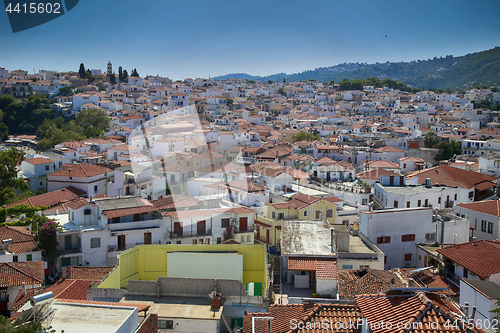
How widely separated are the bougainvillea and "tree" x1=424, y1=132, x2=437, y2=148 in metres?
31.9

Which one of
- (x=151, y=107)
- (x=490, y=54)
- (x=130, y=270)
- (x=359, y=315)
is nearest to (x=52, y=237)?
(x=130, y=270)

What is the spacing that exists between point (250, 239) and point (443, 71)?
142 metres

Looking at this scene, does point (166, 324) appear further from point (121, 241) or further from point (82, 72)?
point (82, 72)

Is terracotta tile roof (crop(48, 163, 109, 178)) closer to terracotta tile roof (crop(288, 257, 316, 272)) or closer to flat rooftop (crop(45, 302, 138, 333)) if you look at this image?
terracotta tile roof (crop(288, 257, 316, 272))

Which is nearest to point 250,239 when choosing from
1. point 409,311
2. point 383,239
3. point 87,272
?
point 383,239

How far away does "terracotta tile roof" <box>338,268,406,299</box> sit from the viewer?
8901 millimetres

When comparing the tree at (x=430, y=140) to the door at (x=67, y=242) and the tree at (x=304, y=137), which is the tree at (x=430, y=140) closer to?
the tree at (x=304, y=137)

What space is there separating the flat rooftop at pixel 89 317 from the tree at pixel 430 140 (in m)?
35.3

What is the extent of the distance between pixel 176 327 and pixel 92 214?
7380 mm

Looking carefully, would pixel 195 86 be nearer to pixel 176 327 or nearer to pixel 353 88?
pixel 353 88

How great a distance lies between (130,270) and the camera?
916cm

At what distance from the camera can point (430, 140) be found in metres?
36.3

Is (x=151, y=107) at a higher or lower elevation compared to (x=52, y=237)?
higher

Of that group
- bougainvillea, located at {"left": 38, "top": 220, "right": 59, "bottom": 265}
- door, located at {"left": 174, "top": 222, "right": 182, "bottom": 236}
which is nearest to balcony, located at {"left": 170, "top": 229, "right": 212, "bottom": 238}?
door, located at {"left": 174, "top": 222, "right": 182, "bottom": 236}
